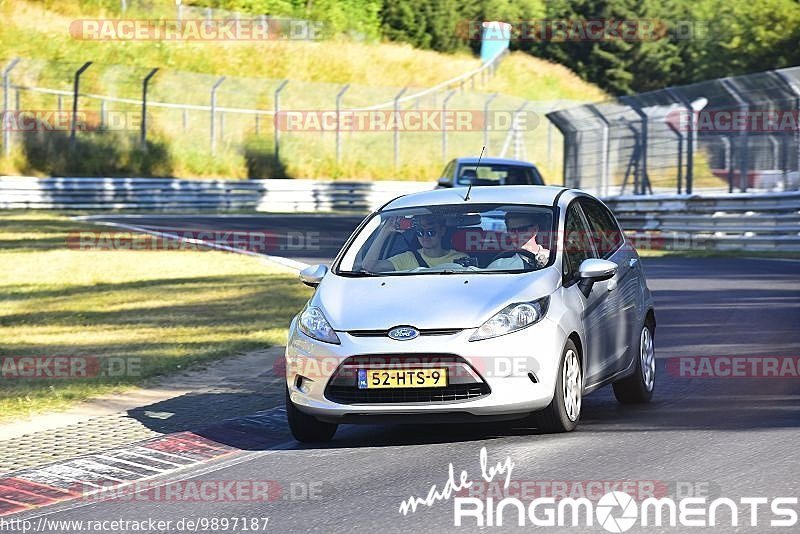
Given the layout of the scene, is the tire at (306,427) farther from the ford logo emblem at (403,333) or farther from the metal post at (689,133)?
the metal post at (689,133)

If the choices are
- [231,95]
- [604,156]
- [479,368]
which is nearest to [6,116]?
[231,95]

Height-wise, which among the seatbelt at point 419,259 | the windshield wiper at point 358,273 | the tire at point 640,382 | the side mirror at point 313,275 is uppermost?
the seatbelt at point 419,259

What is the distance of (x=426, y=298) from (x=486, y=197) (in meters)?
1.54

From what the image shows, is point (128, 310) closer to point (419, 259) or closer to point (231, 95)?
point (419, 259)

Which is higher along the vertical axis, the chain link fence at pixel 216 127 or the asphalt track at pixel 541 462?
the asphalt track at pixel 541 462

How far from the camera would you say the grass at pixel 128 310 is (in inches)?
500

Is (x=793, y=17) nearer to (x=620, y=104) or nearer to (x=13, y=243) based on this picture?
(x=620, y=104)

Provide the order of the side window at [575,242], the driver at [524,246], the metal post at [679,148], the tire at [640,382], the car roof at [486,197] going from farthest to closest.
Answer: the metal post at [679,148] < the tire at [640,382] < the car roof at [486,197] < the side window at [575,242] < the driver at [524,246]

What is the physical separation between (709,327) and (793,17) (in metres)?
53.1

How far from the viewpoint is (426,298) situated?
8930 mm

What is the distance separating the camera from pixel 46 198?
127 feet

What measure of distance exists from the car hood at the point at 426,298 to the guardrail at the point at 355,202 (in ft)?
37.6

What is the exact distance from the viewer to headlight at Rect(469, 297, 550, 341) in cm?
870

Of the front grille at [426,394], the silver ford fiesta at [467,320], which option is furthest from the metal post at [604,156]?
the front grille at [426,394]
